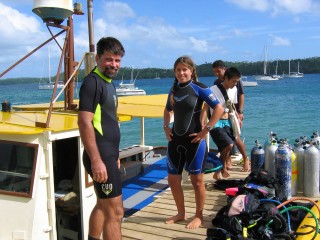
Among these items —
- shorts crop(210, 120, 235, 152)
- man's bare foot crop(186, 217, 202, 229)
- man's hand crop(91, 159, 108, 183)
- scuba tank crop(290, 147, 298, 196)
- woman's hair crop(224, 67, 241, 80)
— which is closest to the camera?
man's hand crop(91, 159, 108, 183)

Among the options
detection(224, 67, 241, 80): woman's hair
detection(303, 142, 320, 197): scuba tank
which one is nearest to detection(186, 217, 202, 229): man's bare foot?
detection(303, 142, 320, 197): scuba tank

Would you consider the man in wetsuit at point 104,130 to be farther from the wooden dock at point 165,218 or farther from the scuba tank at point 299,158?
the scuba tank at point 299,158

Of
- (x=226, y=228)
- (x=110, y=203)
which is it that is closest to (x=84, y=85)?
(x=110, y=203)

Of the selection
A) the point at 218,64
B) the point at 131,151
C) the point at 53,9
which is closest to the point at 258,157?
the point at 218,64

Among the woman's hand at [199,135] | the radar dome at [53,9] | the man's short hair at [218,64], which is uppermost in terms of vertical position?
the radar dome at [53,9]

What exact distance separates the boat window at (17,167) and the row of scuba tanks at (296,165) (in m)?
3.01

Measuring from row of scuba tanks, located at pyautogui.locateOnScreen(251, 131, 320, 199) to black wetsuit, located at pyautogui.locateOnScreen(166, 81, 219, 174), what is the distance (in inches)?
45.2

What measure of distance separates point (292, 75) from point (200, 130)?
13777 centimetres

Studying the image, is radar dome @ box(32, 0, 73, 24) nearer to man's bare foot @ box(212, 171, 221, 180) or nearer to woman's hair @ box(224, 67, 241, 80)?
woman's hair @ box(224, 67, 241, 80)

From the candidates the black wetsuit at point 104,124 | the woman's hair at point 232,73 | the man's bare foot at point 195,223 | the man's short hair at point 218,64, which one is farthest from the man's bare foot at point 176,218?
the man's short hair at point 218,64

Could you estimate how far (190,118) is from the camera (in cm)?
412

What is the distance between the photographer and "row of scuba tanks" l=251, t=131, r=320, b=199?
182 inches

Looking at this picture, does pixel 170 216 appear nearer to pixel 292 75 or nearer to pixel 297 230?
pixel 297 230

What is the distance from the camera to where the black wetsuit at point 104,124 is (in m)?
3.02
